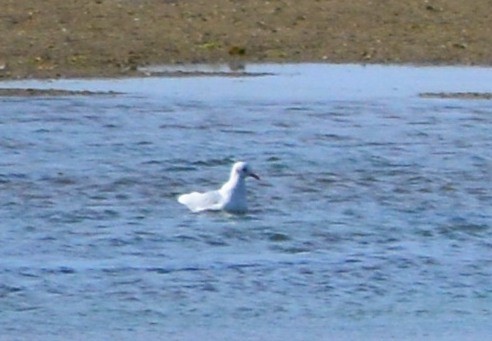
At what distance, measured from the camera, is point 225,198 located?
43.6ft

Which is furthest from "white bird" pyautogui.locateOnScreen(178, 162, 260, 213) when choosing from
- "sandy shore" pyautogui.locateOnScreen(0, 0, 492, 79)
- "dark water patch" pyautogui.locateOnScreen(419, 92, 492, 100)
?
"sandy shore" pyautogui.locateOnScreen(0, 0, 492, 79)

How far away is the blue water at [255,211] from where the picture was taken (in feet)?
34.4

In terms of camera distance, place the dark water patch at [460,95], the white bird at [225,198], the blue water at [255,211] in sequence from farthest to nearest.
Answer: the dark water patch at [460,95]
the white bird at [225,198]
the blue water at [255,211]

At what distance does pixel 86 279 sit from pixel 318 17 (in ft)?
41.0

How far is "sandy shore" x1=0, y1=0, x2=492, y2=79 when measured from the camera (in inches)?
816

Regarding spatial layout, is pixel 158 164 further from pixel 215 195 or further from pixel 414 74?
pixel 414 74

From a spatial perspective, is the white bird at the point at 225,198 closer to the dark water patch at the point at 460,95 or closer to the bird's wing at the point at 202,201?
the bird's wing at the point at 202,201

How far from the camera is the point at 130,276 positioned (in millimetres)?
11219

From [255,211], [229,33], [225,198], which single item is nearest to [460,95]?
[229,33]

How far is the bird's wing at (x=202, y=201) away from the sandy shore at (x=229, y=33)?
6.41 m

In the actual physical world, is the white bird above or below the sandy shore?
below

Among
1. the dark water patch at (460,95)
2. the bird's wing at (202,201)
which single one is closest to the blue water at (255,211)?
the bird's wing at (202,201)

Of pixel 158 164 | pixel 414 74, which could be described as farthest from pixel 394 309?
pixel 414 74

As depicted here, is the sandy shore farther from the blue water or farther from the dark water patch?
the dark water patch
